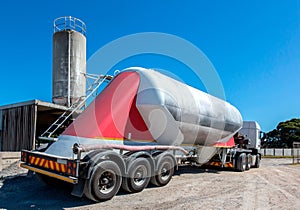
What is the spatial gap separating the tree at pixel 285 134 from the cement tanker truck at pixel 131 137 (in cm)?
3279

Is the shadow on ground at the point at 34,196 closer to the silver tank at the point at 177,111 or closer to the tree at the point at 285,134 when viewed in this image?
the silver tank at the point at 177,111

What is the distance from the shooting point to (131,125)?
7047 millimetres

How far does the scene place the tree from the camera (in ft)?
122

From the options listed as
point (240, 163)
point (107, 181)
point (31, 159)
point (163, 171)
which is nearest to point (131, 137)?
point (163, 171)

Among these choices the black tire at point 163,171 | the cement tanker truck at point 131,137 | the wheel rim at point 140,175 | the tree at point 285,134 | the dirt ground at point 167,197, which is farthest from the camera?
the tree at point 285,134

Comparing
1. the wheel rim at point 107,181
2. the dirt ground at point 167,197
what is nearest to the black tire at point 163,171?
the dirt ground at point 167,197

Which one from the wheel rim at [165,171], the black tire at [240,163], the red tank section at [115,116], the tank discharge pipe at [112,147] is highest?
the red tank section at [115,116]

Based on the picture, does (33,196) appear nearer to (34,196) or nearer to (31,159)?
(34,196)

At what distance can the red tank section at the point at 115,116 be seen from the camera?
6.41m

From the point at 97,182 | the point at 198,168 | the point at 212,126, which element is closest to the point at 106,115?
the point at 97,182

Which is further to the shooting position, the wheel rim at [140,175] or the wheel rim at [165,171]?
the wheel rim at [165,171]

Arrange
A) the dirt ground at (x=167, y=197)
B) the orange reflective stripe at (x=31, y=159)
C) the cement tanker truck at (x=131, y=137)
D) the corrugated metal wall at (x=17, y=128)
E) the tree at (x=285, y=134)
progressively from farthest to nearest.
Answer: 1. the tree at (x=285, y=134)
2. the corrugated metal wall at (x=17, y=128)
3. the orange reflective stripe at (x=31, y=159)
4. the dirt ground at (x=167, y=197)
5. the cement tanker truck at (x=131, y=137)

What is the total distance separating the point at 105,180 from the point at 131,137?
164cm

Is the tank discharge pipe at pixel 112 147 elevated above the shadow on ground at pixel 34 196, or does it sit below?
above
